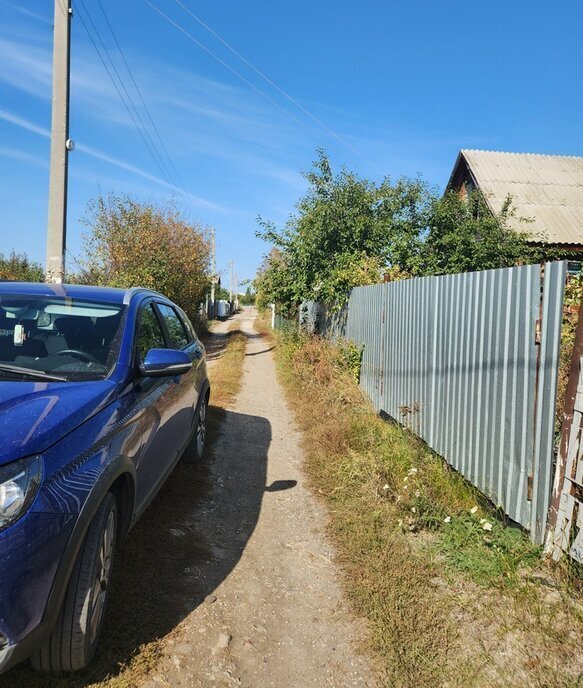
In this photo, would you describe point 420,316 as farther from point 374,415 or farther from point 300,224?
point 300,224

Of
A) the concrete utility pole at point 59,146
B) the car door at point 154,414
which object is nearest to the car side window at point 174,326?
the car door at point 154,414

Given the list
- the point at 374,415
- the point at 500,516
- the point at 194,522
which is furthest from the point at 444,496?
the point at 374,415

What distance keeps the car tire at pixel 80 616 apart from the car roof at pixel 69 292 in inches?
66.7

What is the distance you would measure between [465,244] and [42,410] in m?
11.8

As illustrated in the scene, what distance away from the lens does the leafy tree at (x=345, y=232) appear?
12.0 m

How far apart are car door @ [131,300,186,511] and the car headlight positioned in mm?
939

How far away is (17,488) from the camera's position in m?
1.81

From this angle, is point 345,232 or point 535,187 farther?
point 535,187

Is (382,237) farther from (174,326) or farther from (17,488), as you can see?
(17,488)

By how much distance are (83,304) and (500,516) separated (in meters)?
3.22

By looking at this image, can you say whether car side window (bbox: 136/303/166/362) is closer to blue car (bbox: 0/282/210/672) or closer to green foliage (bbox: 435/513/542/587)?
blue car (bbox: 0/282/210/672)

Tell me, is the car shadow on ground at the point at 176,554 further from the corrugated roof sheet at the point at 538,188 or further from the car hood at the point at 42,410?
the corrugated roof sheet at the point at 538,188

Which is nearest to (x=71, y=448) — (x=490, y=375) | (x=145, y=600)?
(x=145, y=600)

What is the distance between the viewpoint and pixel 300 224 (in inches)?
493
